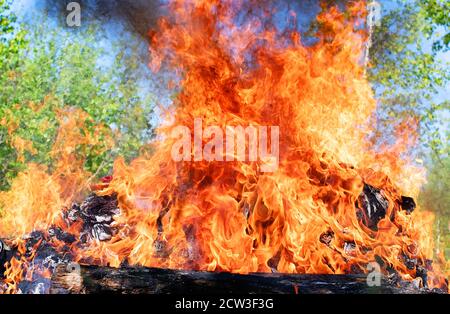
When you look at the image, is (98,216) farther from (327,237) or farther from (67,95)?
(67,95)

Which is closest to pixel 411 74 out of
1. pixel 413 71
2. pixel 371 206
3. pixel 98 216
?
pixel 413 71

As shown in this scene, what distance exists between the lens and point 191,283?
6.37 meters

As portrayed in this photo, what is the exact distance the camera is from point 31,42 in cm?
2262

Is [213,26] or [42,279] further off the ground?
[213,26]

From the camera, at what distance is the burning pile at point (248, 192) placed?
25.2ft

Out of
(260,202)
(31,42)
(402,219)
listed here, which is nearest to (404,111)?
(402,219)

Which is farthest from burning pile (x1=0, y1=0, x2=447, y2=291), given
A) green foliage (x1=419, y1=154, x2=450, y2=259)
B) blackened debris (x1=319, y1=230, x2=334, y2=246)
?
green foliage (x1=419, y1=154, x2=450, y2=259)

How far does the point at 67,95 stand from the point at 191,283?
17.1 m

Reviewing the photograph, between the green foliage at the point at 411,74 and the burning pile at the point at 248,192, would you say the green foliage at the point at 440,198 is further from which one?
the burning pile at the point at 248,192

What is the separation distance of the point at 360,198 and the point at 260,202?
1.73 metres

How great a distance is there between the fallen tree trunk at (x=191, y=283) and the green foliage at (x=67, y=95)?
14104mm

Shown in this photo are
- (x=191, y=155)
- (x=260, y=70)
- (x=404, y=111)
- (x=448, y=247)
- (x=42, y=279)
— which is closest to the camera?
(x=42, y=279)

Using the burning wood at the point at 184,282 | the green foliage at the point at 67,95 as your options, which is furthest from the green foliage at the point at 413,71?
the burning wood at the point at 184,282

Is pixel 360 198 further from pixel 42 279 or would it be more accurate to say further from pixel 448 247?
pixel 448 247
